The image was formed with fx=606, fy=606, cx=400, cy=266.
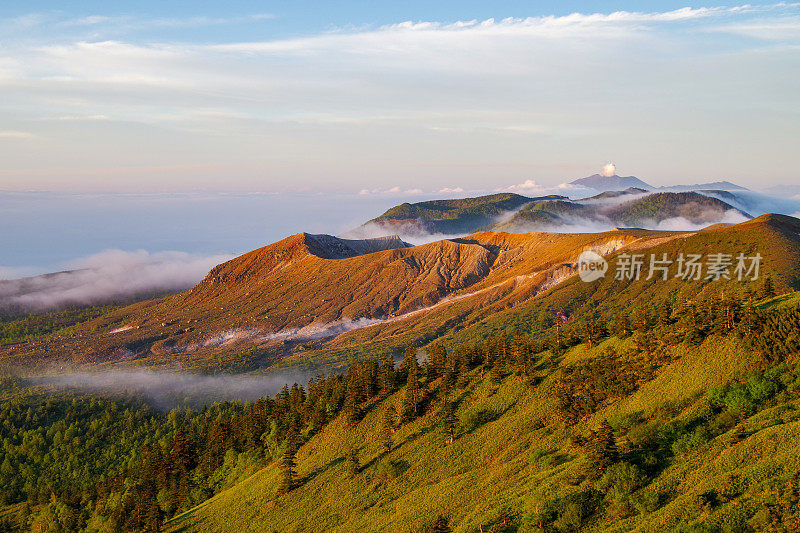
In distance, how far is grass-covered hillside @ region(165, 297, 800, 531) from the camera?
54.0 metres

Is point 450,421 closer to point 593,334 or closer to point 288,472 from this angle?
point 288,472

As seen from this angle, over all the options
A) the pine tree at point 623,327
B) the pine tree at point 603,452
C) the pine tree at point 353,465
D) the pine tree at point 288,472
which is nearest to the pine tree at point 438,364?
the pine tree at point 353,465

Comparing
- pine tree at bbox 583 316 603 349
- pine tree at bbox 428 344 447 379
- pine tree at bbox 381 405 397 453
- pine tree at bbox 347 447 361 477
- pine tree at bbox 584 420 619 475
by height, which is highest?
pine tree at bbox 583 316 603 349

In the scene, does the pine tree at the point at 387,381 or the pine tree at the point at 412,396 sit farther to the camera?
the pine tree at the point at 387,381

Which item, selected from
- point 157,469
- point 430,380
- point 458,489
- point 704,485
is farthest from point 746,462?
point 157,469

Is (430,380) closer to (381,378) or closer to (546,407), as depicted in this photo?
(381,378)

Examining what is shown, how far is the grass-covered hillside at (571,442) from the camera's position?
5400 cm

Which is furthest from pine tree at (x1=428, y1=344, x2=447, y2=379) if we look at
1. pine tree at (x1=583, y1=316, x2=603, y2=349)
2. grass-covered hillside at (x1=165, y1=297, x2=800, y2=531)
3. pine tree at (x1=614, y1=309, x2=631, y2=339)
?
pine tree at (x1=614, y1=309, x2=631, y2=339)

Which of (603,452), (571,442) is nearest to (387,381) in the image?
(571,442)

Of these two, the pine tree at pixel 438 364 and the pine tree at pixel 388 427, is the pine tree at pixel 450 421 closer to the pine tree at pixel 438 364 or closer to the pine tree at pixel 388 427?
the pine tree at pixel 388 427

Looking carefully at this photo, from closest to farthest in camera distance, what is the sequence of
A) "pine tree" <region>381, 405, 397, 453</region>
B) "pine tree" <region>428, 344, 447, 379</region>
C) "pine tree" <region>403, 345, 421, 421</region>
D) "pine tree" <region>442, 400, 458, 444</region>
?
"pine tree" <region>442, 400, 458, 444</region>
"pine tree" <region>381, 405, 397, 453</region>
"pine tree" <region>403, 345, 421, 421</region>
"pine tree" <region>428, 344, 447, 379</region>

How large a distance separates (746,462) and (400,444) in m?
52.7

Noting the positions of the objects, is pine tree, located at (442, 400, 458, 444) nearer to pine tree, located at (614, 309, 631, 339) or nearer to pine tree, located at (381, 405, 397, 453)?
pine tree, located at (381, 405, 397, 453)

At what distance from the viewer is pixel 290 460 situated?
9794 centimetres
